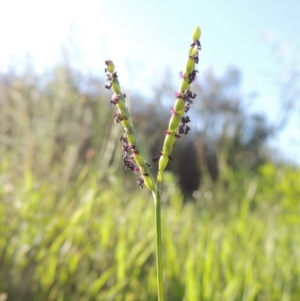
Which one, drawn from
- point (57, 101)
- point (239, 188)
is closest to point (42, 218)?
point (57, 101)

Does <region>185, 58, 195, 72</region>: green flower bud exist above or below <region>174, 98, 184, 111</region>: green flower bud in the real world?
above

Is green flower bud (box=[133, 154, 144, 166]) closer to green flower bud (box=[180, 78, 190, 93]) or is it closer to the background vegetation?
green flower bud (box=[180, 78, 190, 93])

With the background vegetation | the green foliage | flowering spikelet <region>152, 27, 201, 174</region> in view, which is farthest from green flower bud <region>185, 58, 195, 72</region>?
the green foliage

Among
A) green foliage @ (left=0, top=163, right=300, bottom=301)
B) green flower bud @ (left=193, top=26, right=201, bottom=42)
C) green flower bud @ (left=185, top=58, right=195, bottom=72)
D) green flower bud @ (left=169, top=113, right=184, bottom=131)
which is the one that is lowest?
green flower bud @ (left=169, top=113, right=184, bottom=131)

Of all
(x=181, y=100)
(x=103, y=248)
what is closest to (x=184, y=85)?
(x=181, y=100)

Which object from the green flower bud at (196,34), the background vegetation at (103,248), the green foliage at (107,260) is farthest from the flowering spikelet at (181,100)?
the green foliage at (107,260)

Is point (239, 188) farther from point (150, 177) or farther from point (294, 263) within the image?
point (150, 177)

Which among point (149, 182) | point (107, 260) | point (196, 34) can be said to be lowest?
point (149, 182)

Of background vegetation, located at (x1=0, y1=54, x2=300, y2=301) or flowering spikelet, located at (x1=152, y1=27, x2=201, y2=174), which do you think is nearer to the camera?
flowering spikelet, located at (x1=152, y1=27, x2=201, y2=174)

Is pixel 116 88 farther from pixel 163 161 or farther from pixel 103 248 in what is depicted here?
pixel 103 248

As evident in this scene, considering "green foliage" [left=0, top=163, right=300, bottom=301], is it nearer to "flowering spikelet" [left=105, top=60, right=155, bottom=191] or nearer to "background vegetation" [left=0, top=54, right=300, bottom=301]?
"background vegetation" [left=0, top=54, right=300, bottom=301]

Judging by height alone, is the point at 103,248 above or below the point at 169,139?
above
